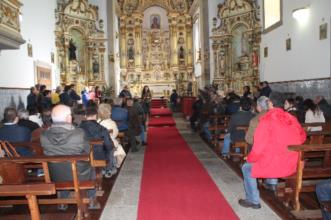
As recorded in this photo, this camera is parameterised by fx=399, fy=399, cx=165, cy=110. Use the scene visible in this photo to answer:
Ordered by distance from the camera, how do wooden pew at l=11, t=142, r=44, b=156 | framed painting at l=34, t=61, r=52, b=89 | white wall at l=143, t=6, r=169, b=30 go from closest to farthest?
1. wooden pew at l=11, t=142, r=44, b=156
2. framed painting at l=34, t=61, r=52, b=89
3. white wall at l=143, t=6, r=169, b=30

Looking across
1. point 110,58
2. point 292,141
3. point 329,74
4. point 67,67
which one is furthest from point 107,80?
point 292,141

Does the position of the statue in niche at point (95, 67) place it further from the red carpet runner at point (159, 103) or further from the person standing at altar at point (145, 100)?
the red carpet runner at point (159, 103)

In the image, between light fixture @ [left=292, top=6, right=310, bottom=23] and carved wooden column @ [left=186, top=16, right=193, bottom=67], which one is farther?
carved wooden column @ [left=186, top=16, right=193, bottom=67]

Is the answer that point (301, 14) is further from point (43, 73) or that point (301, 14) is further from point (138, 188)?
point (43, 73)

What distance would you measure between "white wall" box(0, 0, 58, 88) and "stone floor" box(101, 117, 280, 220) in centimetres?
453

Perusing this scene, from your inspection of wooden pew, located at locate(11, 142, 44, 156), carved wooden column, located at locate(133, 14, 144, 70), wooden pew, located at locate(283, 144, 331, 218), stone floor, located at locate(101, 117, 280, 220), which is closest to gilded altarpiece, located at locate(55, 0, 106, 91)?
carved wooden column, located at locate(133, 14, 144, 70)

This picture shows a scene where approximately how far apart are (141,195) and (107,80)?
15.2 metres

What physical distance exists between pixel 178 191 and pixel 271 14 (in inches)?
474

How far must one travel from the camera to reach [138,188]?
588 cm

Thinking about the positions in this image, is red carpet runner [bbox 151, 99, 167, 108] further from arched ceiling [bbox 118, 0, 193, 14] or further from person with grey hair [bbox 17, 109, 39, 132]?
person with grey hair [bbox 17, 109, 39, 132]

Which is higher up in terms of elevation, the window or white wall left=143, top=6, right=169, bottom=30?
white wall left=143, top=6, right=169, bottom=30

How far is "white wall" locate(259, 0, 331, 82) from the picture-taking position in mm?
10602

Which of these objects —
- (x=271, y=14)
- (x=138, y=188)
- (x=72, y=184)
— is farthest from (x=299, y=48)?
(x=72, y=184)

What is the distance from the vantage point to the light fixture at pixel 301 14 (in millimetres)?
11505
